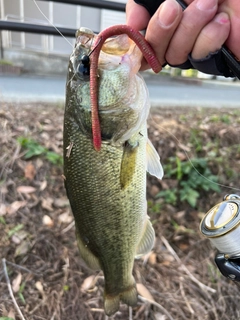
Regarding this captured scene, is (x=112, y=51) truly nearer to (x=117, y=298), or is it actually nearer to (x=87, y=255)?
(x=87, y=255)

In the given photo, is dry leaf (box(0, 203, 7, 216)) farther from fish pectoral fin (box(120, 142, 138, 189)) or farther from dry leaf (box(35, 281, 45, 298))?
fish pectoral fin (box(120, 142, 138, 189))

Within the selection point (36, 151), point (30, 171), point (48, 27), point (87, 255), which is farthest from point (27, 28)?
point (87, 255)

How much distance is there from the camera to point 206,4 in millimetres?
1188

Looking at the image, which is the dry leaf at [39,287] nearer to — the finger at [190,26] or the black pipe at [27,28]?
the finger at [190,26]

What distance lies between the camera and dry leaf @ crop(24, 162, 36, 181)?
10.2 feet

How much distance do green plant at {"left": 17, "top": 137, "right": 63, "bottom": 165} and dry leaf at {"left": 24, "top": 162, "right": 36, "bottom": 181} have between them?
82 mm

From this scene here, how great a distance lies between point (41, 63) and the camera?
10.6m

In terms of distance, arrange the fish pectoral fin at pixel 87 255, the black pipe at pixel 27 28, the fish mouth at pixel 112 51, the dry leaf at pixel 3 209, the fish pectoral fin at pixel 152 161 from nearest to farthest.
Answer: the fish mouth at pixel 112 51
the fish pectoral fin at pixel 152 161
the fish pectoral fin at pixel 87 255
the dry leaf at pixel 3 209
the black pipe at pixel 27 28

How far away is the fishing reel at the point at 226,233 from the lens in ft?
4.46

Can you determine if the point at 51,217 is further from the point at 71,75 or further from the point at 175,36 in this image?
the point at 175,36

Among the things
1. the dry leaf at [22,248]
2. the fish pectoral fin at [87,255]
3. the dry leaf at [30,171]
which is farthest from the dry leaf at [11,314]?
the dry leaf at [30,171]

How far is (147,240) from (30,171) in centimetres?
167

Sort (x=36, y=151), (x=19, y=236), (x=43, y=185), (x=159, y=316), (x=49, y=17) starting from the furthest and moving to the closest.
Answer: (x=49, y=17), (x=36, y=151), (x=43, y=185), (x=19, y=236), (x=159, y=316)

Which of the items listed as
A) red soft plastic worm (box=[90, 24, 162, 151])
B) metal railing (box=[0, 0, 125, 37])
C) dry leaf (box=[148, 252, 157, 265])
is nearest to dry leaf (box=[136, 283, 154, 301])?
dry leaf (box=[148, 252, 157, 265])
